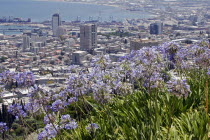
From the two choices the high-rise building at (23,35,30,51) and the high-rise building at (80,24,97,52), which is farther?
the high-rise building at (80,24,97,52)

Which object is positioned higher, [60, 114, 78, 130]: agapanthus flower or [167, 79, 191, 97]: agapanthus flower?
[167, 79, 191, 97]: agapanthus flower

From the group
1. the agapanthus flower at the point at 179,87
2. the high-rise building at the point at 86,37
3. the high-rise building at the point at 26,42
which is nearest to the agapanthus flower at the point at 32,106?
the agapanthus flower at the point at 179,87

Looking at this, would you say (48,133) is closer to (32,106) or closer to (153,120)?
(32,106)

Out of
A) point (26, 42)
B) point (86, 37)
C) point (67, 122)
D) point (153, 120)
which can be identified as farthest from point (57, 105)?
point (26, 42)

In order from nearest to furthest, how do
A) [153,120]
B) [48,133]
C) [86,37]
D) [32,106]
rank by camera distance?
1. [48,133]
2. [32,106]
3. [153,120]
4. [86,37]

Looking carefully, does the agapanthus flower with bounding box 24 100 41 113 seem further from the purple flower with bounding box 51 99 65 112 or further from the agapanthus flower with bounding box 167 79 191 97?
the agapanthus flower with bounding box 167 79 191 97

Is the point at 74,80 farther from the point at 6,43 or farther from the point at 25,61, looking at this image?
the point at 6,43

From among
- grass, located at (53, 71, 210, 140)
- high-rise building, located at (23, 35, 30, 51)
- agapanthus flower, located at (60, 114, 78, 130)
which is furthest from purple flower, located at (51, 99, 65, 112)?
Answer: high-rise building, located at (23, 35, 30, 51)

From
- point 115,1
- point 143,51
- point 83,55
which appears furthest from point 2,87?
point 115,1

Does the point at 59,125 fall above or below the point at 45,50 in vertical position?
above

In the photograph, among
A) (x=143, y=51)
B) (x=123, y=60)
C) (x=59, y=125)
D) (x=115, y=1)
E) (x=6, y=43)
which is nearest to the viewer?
(x=59, y=125)

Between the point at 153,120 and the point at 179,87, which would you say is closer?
the point at 179,87
